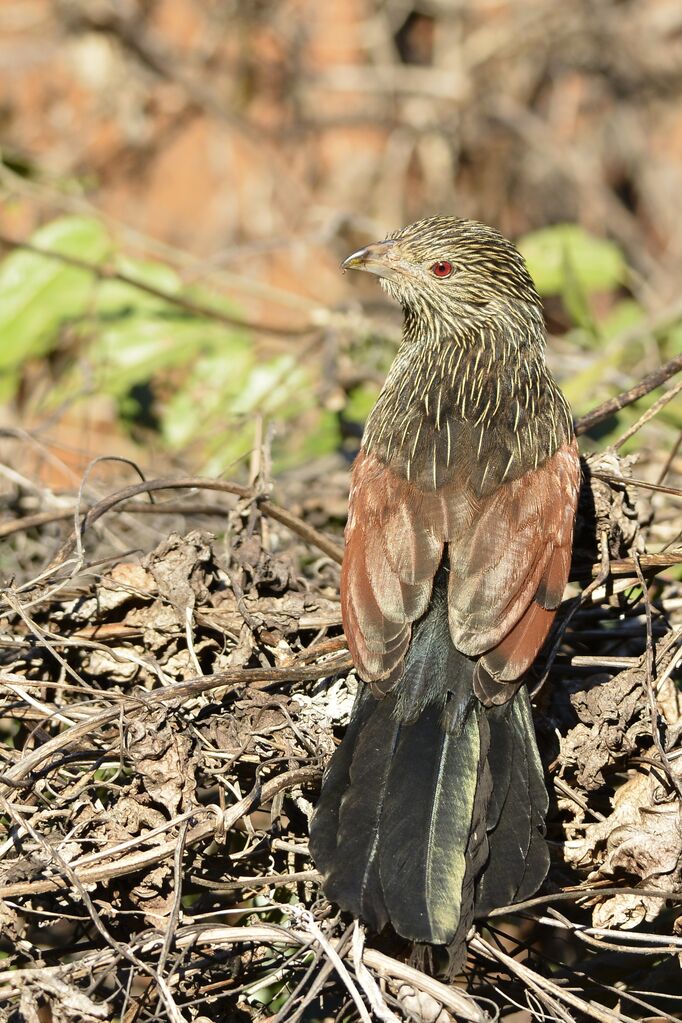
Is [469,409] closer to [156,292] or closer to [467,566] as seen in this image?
[467,566]

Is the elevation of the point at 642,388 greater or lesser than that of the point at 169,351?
lesser

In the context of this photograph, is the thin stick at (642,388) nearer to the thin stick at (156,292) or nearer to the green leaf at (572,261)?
the thin stick at (156,292)

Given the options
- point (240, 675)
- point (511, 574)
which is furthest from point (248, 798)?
point (511, 574)

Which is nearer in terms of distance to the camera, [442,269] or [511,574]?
[511,574]

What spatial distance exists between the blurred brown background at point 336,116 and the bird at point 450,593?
4.13 m

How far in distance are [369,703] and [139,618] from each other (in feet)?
2.01

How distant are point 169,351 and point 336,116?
362 cm

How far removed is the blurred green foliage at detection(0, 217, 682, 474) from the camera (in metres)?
4.96

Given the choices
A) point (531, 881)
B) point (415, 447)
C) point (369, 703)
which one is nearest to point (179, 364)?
point (415, 447)

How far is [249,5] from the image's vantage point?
807 cm

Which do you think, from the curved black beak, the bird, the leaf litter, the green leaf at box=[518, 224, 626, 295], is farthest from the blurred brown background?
the leaf litter

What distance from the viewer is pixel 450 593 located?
9.80 feet

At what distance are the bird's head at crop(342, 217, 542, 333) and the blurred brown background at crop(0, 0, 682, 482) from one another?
4023mm

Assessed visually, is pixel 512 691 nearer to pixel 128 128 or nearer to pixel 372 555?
Result: pixel 372 555
